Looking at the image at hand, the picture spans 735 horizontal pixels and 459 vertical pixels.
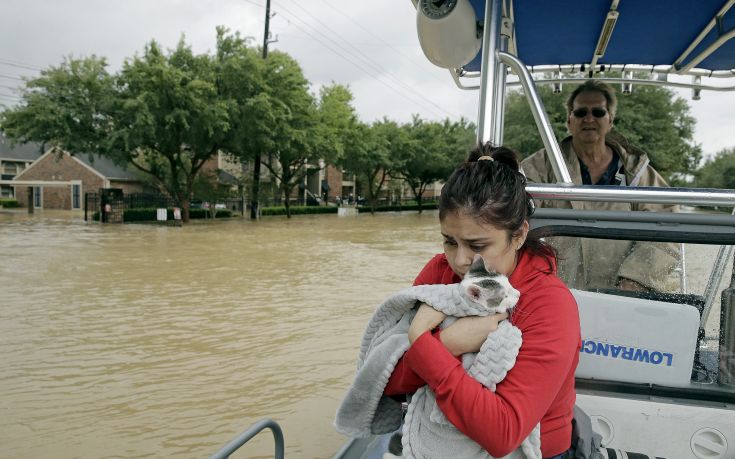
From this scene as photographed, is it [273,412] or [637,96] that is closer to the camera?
[273,412]

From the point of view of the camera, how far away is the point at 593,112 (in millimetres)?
3459

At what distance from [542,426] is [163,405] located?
16.3ft

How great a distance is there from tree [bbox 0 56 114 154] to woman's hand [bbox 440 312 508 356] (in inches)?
1037

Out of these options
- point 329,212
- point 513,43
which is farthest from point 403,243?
point 329,212

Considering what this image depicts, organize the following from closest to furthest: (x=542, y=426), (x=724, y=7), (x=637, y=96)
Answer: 1. (x=542, y=426)
2. (x=724, y=7)
3. (x=637, y=96)

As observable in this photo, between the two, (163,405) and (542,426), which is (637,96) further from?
(542,426)

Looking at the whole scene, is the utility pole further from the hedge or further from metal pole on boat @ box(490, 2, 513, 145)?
metal pole on boat @ box(490, 2, 513, 145)

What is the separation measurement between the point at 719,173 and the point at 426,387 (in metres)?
68.0

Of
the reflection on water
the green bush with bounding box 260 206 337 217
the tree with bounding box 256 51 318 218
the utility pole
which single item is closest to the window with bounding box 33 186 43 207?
the green bush with bounding box 260 206 337 217

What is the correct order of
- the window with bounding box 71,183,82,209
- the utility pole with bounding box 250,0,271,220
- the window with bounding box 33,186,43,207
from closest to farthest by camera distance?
1. the utility pole with bounding box 250,0,271,220
2. the window with bounding box 71,183,82,209
3. the window with bounding box 33,186,43,207

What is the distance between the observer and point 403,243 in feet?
71.2

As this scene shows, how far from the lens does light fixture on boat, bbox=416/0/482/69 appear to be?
2.82 metres

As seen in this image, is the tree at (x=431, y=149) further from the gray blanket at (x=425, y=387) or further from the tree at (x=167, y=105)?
the gray blanket at (x=425, y=387)

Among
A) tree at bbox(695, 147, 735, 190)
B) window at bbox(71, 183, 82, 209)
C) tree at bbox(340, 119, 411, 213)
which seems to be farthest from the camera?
tree at bbox(695, 147, 735, 190)
